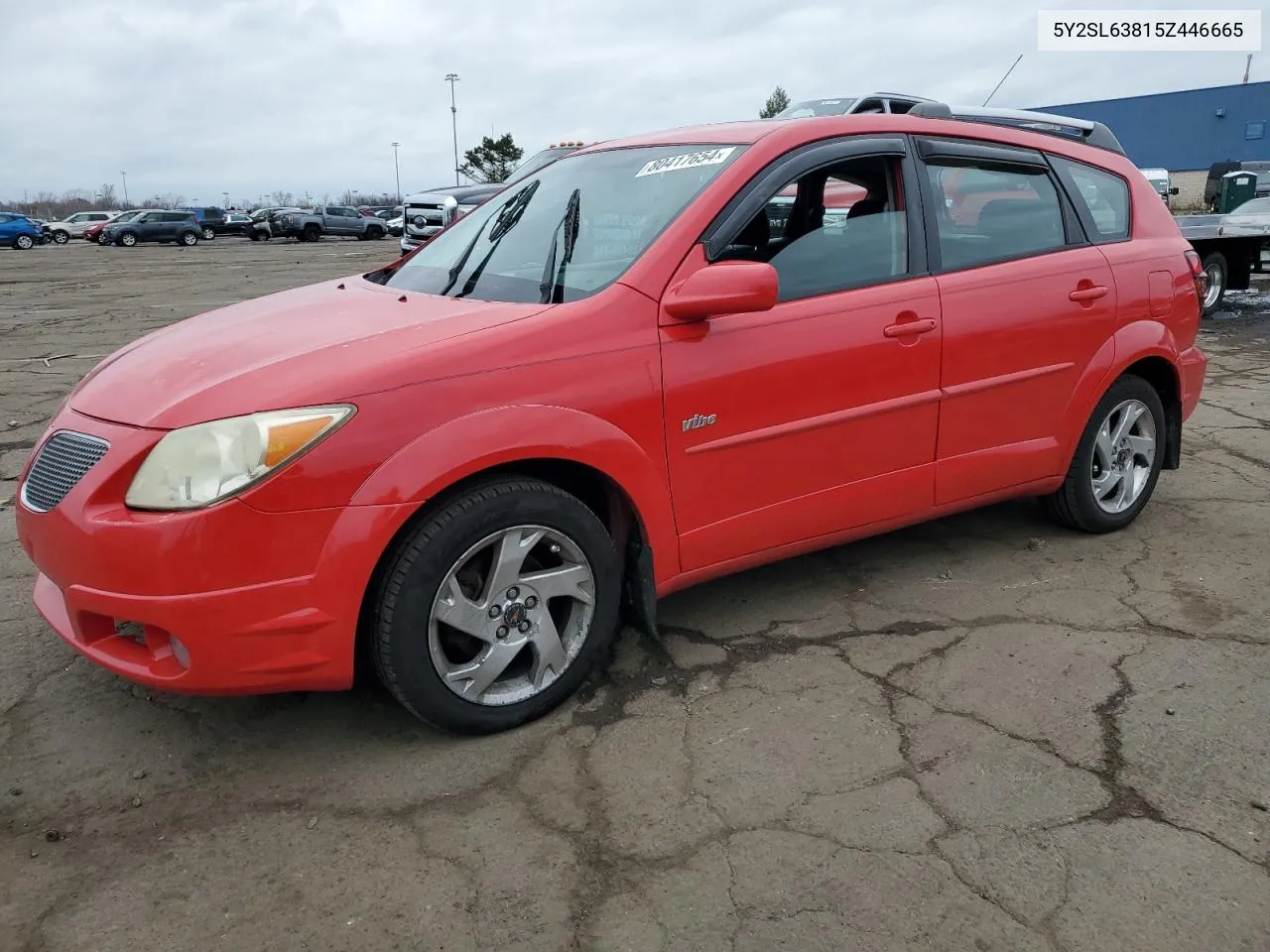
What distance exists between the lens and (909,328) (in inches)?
129

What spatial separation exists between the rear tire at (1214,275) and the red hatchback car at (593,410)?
806 centimetres

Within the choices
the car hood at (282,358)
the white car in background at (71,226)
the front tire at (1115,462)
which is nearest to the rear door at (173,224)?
the white car in background at (71,226)

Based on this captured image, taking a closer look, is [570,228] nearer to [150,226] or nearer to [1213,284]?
[1213,284]

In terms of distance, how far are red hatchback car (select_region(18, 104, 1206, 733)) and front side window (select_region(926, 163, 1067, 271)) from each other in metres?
0.02

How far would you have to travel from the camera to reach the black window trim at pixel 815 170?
9.76 ft

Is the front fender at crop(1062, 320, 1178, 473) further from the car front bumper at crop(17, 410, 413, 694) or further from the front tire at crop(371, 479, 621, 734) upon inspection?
the car front bumper at crop(17, 410, 413, 694)

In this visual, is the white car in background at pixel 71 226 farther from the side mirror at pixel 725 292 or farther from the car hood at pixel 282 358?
the side mirror at pixel 725 292

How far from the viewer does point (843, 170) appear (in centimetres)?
334

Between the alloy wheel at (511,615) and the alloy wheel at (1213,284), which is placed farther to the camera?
the alloy wheel at (1213,284)

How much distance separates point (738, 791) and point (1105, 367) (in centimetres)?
243

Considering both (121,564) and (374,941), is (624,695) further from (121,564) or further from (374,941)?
(121,564)

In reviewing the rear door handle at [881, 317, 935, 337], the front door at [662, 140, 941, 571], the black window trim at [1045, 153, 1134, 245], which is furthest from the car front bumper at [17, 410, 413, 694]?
the black window trim at [1045, 153, 1134, 245]

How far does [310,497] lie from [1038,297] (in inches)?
105

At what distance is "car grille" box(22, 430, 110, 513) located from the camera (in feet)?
8.14
